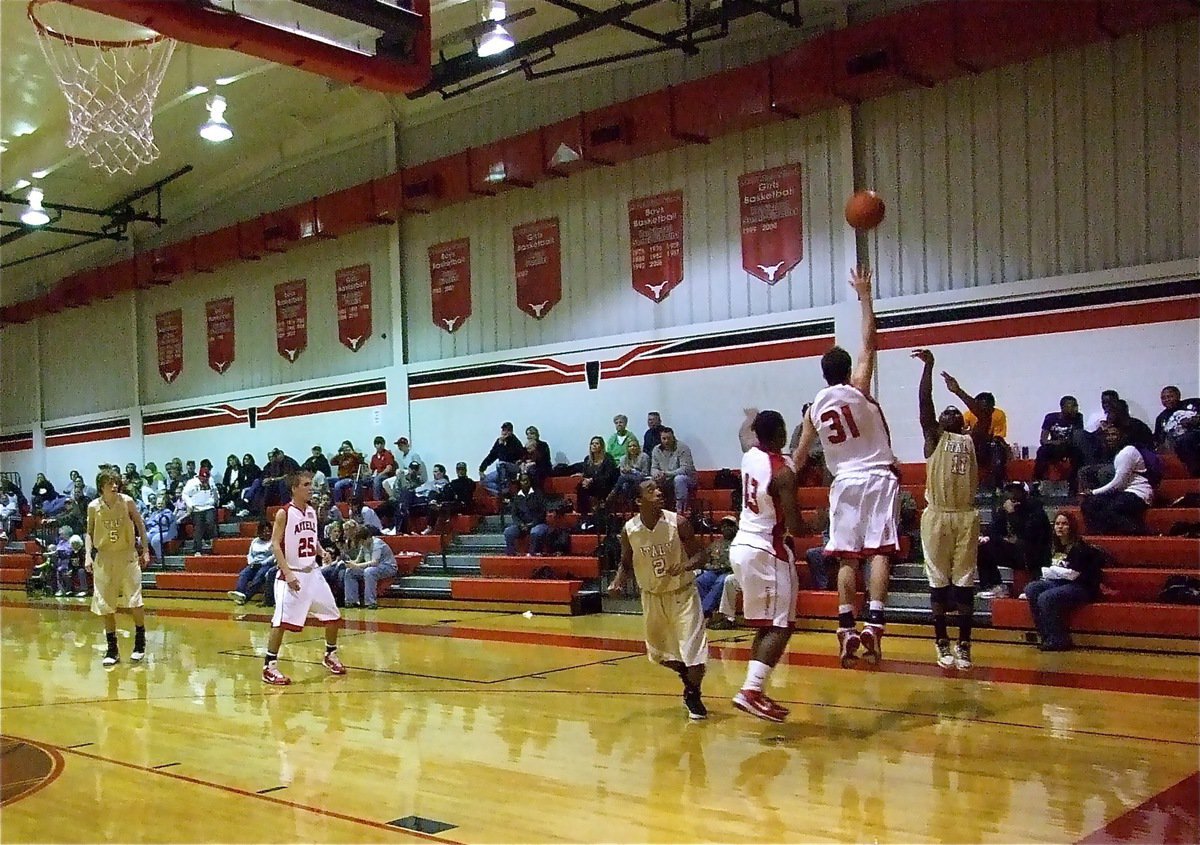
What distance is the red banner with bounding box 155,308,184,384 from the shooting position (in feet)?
73.0

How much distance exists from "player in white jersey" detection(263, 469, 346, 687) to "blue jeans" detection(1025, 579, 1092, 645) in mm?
5339

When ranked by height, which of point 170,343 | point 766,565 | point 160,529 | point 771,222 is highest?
point 771,222

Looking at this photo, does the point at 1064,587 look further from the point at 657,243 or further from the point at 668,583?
the point at 657,243

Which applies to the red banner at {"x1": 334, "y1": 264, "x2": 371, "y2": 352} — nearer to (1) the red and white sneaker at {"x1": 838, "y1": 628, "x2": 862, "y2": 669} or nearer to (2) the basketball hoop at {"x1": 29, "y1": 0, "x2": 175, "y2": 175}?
(2) the basketball hoop at {"x1": 29, "y1": 0, "x2": 175, "y2": 175}

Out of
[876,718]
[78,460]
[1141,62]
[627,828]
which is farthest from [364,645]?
[78,460]

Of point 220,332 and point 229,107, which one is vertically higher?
point 229,107

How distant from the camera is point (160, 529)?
1930cm

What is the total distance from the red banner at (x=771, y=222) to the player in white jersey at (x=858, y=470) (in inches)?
300

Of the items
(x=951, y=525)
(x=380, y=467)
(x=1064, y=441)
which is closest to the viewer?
(x=951, y=525)

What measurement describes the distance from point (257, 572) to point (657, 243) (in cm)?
688

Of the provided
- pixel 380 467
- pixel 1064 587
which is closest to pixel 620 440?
pixel 380 467

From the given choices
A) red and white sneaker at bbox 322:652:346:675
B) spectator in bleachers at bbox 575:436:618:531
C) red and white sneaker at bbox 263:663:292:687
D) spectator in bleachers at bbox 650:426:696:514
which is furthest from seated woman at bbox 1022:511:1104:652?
spectator in bleachers at bbox 575:436:618:531

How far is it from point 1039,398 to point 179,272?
15.5 meters

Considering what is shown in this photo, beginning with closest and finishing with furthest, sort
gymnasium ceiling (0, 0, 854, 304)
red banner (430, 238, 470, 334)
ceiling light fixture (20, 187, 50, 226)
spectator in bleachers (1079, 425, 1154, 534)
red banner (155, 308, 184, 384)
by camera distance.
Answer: spectator in bleachers (1079, 425, 1154, 534), gymnasium ceiling (0, 0, 854, 304), red banner (430, 238, 470, 334), ceiling light fixture (20, 187, 50, 226), red banner (155, 308, 184, 384)
